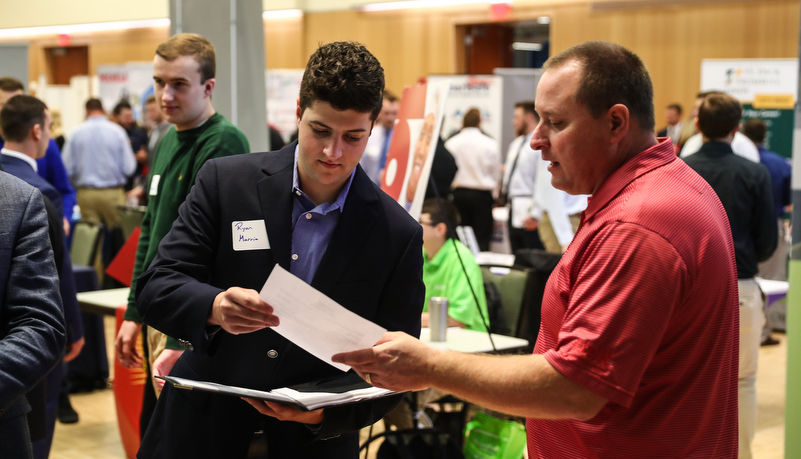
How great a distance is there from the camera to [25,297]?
63.1 inches

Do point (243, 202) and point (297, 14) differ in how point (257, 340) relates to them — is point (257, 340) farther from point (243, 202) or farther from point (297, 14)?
point (297, 14)

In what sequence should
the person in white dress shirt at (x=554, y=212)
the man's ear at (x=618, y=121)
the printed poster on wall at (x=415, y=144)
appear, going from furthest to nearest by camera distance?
the person in white dress shirt at (x=554, y=212), the printed poster on wall at (x=415, y=144), the man's ear at (x=618, y=121)

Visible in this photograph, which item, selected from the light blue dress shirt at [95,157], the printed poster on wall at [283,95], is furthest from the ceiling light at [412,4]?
the light blue dress shirt at [95,157]

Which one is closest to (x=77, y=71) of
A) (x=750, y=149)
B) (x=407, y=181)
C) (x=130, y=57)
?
(x=130, y=57)


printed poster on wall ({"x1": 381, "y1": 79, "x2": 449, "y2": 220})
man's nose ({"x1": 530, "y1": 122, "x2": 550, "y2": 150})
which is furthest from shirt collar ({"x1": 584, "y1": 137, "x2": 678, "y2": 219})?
printed poster on wall ({"x1": 381, "y1": 79, "x2": 449, "y2": 220})

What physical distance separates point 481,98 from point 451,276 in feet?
21.5

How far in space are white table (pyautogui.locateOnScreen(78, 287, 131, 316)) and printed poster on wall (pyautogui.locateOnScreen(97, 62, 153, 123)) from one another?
8.28 metres

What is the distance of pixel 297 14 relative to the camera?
1331cm

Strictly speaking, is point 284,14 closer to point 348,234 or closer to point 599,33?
point 599,33

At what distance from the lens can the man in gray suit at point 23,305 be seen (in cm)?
155

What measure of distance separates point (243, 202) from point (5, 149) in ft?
9.38

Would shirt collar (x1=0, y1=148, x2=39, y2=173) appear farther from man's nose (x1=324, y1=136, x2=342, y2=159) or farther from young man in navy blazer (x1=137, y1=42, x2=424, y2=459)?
man's nose (x1=324, y1=136, x2=342, y2=159)

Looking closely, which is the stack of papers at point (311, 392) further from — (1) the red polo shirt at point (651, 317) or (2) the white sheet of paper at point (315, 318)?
(1) the red polo shirt at point (651, 317)

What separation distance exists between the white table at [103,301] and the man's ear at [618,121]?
3116mm
